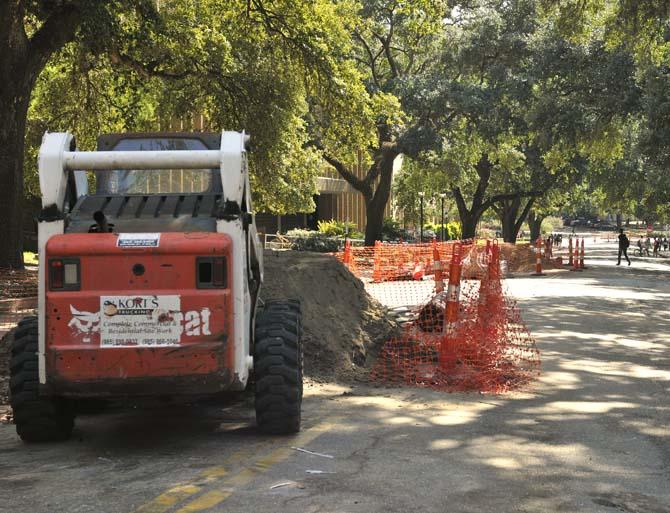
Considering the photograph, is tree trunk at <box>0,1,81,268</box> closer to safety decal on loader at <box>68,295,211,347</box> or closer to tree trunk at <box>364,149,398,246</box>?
safety decal on loader at <box>68,295,211,347</box>

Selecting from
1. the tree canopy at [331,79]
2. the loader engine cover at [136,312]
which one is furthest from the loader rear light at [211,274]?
the tree canopy at [331,79]

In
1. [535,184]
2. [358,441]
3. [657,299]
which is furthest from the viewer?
[535,184]

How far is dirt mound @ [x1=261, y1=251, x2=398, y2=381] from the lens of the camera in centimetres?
1050

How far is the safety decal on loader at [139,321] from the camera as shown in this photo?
629cm

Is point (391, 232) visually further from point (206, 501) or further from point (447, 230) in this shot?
point (206, 501)

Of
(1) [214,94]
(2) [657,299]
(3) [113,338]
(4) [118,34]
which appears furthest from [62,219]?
(2) [657,299]

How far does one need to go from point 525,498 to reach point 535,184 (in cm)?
4513

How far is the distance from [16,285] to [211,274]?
6317 millimetres

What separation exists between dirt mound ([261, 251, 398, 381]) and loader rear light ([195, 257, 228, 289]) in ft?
13.0

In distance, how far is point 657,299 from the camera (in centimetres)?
2309

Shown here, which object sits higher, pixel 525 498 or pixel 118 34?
pixel 118 34

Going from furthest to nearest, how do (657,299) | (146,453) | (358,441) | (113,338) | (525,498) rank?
(657,299)
(358,441)
(146,453)
(113,338)
(525,498)

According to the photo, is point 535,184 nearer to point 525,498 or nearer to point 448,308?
point 448,308

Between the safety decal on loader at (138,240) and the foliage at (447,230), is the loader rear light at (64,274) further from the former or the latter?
the foliage at (447,230)
